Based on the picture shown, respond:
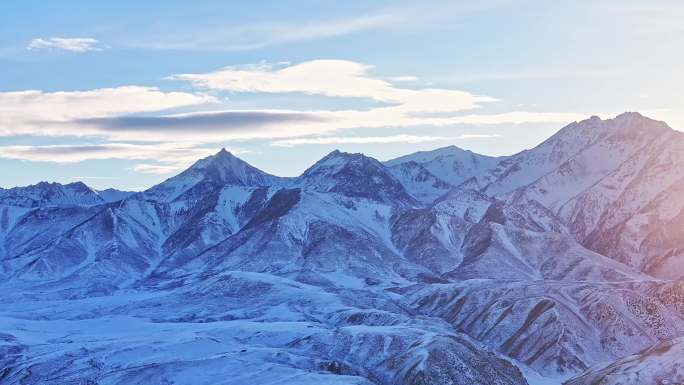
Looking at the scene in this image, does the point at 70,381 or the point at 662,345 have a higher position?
the point at 662,345

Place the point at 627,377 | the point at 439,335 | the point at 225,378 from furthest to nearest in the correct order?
the point at 439,335, the point at 225,378, the point at 627,377

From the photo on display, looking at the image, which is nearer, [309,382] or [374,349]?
[309,382]

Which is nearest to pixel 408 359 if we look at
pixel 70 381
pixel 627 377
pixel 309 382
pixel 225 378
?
pixel 309 382

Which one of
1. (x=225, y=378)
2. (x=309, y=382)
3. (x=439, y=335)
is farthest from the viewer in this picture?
(x=439, y=335)

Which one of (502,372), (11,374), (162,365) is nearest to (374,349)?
(502,372)

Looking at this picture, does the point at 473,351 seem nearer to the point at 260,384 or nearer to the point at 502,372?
the point at 502,372

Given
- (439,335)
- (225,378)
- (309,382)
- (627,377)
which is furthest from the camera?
(439,335)

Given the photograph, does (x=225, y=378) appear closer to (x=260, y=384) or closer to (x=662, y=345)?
(x=260, y=384)

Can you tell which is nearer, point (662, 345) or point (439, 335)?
point (662, 345)

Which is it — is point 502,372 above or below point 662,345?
below
